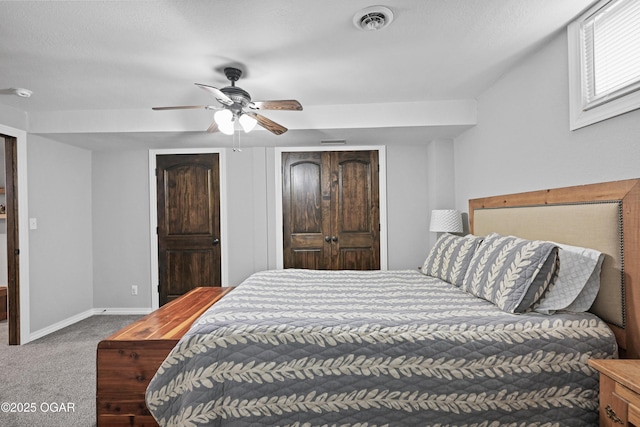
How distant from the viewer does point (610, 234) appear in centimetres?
156

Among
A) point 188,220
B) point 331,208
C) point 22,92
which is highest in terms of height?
point 22,92

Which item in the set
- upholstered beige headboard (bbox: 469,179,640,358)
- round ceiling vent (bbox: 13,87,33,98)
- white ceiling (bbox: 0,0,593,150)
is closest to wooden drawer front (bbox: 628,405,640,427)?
upholstered beige headboard (bbox: 469,179,640,358)

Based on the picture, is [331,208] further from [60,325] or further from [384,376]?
[60,325]

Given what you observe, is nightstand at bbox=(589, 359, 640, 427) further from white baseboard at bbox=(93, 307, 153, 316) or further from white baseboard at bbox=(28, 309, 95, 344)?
white baseboard at bbox=(28, 309, 95, 344)

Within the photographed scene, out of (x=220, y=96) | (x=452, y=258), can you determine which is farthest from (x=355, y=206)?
(x=220, y=96)

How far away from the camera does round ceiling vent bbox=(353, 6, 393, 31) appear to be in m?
1.69

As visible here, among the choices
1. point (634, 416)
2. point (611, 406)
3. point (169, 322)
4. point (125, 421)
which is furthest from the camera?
point (169, 322)

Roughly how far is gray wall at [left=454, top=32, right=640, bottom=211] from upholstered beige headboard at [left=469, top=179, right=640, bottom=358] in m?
0.09

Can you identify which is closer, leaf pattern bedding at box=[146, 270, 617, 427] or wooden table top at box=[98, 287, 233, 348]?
leaf pattern bedding at box=[146, 270, 617, 427]

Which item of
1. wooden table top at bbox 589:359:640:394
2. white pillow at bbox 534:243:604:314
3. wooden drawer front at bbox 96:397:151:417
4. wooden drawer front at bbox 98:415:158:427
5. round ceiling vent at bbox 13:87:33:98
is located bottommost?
wooden drawer front at bbox 98:415:158:427

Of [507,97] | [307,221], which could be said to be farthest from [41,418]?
[507,97]

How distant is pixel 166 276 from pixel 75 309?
1.10 metres

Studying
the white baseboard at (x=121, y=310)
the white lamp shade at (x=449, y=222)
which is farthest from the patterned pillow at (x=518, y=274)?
the white baseboard at (x=121, y=310)

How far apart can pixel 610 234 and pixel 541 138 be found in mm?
839
